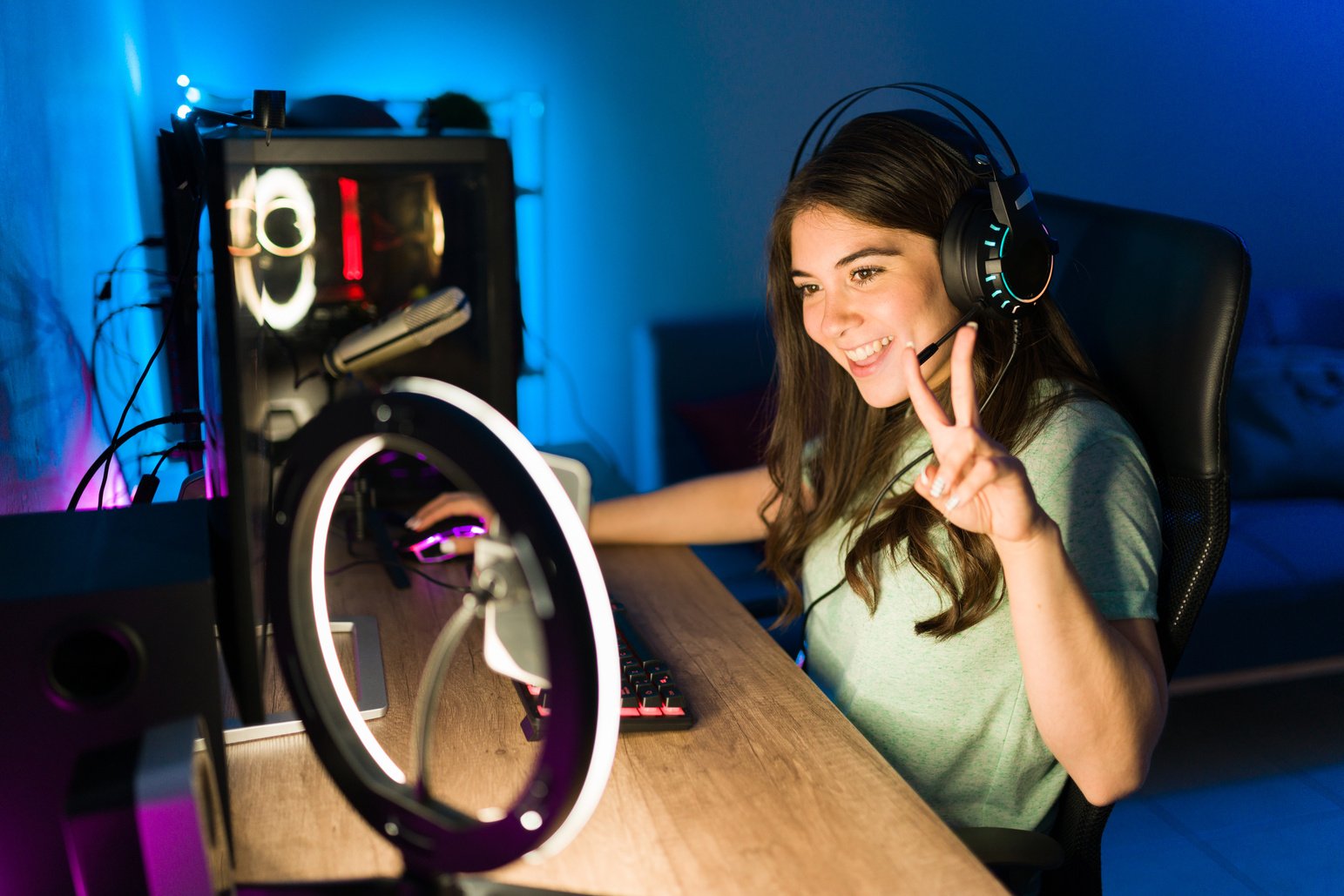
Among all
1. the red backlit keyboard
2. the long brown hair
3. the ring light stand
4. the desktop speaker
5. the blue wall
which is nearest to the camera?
the ring light stand

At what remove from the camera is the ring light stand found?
53 centimetres

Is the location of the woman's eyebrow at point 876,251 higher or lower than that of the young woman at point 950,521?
higher

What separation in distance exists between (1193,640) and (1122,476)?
4.75 feet

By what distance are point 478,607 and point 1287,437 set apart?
2502 mm

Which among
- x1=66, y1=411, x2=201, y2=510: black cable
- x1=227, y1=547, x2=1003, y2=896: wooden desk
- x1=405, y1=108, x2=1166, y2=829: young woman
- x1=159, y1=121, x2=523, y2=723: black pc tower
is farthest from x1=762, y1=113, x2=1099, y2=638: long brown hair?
x1=66, y1=411, x2=201, y2=510: black cable

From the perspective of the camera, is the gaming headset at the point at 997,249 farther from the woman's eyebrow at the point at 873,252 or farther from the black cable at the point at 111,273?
the black cable at the point at 111,273

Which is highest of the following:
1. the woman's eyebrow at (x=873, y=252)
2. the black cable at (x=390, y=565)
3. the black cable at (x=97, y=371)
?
the woman's eyebrow at (x=873, y=252)

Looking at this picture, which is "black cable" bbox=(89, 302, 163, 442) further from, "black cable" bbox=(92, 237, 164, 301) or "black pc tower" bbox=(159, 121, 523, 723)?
"black pc tower" bbox=(159, 121, 523, 723)

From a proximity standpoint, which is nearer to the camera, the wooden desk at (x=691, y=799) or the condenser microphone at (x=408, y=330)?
the wooden desk at (x=691, y=799)

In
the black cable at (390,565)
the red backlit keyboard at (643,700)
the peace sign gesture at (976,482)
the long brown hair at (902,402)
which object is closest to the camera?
the peace sign gesture at (976,482)

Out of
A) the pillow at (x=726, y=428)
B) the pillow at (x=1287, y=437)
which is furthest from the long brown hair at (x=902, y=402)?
the pillow at (x=1287, y=437)

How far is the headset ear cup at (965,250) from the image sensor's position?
101 centimetres

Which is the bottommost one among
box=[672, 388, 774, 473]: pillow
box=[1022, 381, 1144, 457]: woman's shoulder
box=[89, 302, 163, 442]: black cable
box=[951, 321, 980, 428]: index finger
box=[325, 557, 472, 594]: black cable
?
box=[672, 388, 774, 473]: pillow

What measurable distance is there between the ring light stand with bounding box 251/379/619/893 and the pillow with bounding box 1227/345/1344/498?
2.36 m
